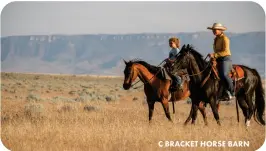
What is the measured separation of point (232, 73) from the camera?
41.9 ft

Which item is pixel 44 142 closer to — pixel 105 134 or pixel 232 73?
pixel 105 134

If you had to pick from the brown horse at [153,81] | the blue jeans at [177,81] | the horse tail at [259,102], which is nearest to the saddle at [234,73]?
the horse tail at [259,102]

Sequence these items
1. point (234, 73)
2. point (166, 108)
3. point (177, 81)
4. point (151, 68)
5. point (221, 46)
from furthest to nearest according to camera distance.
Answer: point (151, 68) → point (177, 81) → point (166, 108) → point (234, 73) → point (221, 46)

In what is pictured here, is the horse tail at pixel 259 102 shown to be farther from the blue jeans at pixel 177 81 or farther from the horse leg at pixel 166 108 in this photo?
the horse leg at pixel 166 108

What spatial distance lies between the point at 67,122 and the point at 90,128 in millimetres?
1600

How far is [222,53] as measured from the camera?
11.8m

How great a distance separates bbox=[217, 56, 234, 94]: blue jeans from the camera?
12062 millimetres

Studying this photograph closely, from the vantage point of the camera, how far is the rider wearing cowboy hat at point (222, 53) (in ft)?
38.2

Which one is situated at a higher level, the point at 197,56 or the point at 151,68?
the point at 197,56

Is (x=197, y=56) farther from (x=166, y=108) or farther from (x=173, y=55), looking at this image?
(x=166, y=108)

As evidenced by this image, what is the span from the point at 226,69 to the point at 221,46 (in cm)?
74

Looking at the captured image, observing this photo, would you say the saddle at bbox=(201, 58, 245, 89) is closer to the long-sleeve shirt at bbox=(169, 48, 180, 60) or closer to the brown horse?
the long-sleeve shirt at bbox=(169, 48, 180, 60)

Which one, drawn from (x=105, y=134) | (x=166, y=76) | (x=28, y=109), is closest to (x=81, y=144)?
(x=105, y=134)

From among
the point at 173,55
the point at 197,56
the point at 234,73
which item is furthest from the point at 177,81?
the point at 234,73
